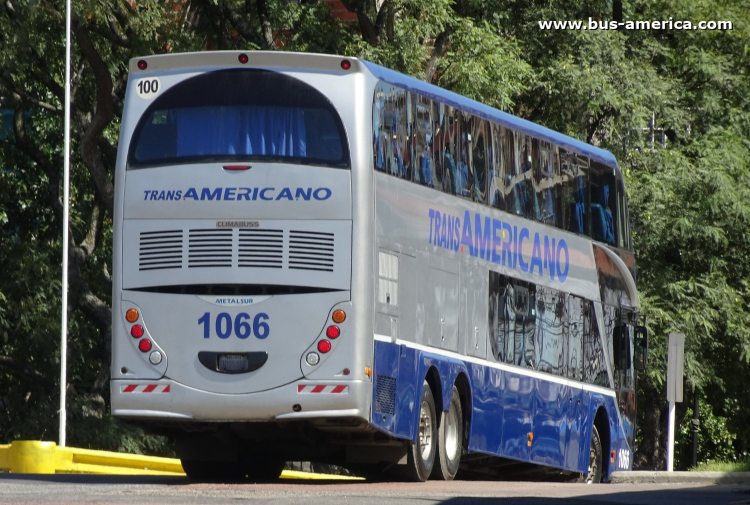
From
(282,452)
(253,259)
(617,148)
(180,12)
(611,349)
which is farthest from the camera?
(617,148)

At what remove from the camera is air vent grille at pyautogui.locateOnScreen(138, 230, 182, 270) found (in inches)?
591

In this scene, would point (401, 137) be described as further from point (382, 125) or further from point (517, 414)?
point (517, 414)

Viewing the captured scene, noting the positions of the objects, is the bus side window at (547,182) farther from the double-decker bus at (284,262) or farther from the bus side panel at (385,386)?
the bus side panel at (385,386)

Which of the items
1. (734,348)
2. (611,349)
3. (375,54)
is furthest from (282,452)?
(734,348)

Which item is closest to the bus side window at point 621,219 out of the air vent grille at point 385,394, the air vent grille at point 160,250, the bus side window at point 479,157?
the bus side window at point 479,157

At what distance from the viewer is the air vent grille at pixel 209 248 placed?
586 inches

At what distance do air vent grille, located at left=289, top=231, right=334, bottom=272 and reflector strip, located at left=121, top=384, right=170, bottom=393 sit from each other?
1597 mm

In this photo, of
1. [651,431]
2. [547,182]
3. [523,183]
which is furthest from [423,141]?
[651,431]

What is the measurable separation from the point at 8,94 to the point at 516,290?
49.8ft

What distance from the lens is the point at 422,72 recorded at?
2786 cm

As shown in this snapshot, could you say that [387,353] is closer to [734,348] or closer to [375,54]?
[375,54]

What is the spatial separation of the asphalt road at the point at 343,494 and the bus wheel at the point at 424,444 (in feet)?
1.51

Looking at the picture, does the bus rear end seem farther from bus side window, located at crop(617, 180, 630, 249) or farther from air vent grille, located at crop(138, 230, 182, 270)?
bus side window, located at crop(617, 180, 630, 249)

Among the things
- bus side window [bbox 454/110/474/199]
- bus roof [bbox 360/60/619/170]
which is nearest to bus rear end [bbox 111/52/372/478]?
bus roof [bbox 360/60/619/170]
